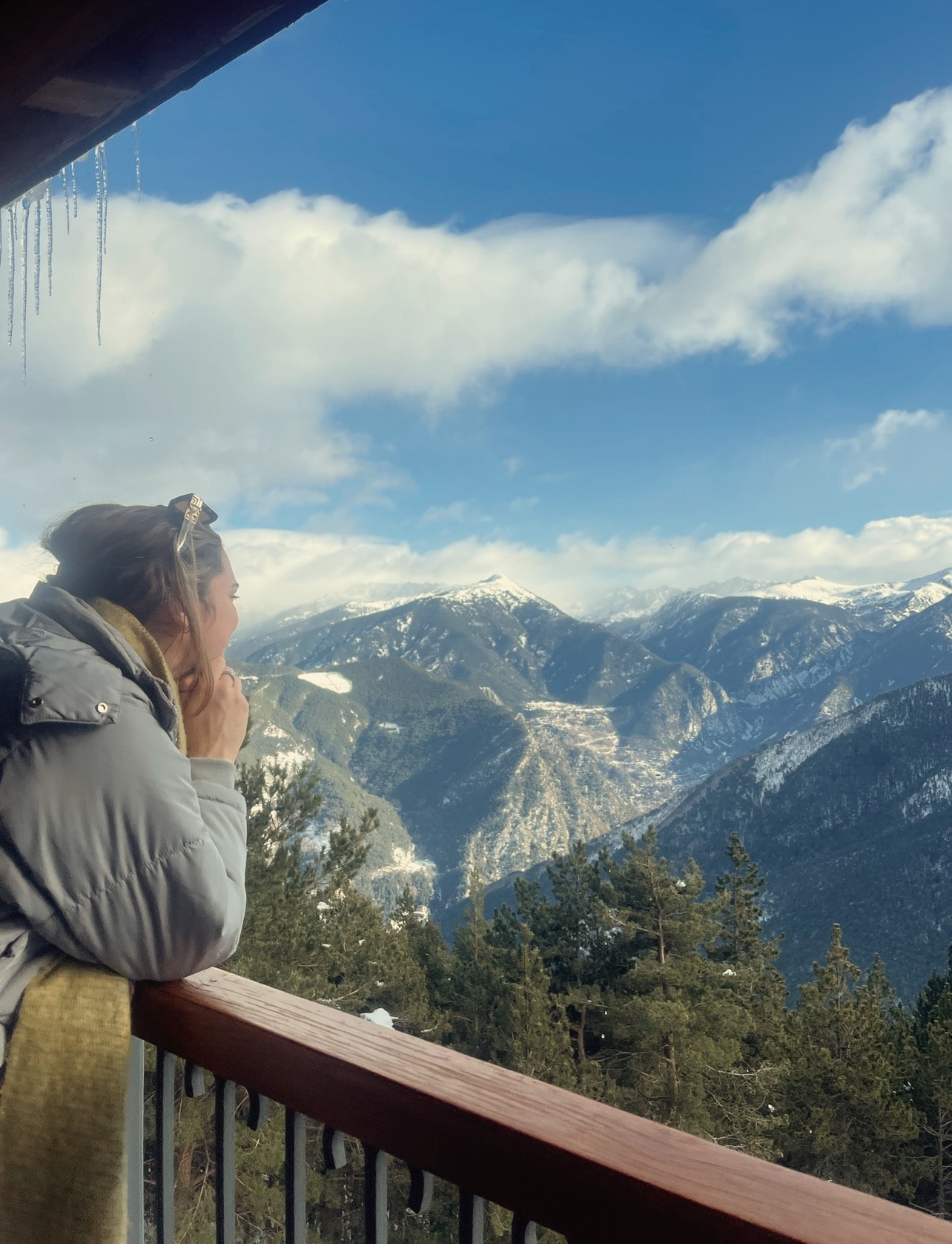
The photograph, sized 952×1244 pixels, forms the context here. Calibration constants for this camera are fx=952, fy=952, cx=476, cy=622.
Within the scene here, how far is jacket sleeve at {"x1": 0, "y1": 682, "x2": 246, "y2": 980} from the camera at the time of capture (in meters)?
1.05

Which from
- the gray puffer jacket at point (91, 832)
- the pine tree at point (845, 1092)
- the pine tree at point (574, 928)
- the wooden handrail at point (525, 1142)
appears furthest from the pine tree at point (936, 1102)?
the gray puffer jacket at point (91, 832)

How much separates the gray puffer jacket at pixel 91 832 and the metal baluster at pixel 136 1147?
291 millimetres

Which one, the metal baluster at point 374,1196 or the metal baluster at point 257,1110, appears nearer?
the metal baluster at point 374,1196

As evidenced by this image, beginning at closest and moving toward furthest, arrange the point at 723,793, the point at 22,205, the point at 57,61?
1. the point at 57,61
2. the point at 22,205
3. the point at 723,793

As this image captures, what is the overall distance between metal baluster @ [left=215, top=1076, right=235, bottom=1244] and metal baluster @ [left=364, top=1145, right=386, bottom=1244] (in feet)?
0.87

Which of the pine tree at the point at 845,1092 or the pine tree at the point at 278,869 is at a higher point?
the pine tree at the point at 278,869

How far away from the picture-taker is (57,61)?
1207 mm

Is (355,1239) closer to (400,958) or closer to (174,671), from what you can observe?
(174,671)

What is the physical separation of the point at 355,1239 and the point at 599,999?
40.8 feet

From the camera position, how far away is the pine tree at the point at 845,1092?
15.7m

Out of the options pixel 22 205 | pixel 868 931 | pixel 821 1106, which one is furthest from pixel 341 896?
pixel 868 931

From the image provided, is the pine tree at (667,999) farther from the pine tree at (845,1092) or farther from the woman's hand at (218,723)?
the woman's hand at (218,723)

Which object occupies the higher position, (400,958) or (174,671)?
(174,671)

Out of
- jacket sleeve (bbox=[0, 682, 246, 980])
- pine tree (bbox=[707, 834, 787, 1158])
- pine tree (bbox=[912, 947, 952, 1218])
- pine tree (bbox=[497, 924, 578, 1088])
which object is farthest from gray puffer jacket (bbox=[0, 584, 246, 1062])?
pine tree (bbox=[912, 947, 952, 1218])
